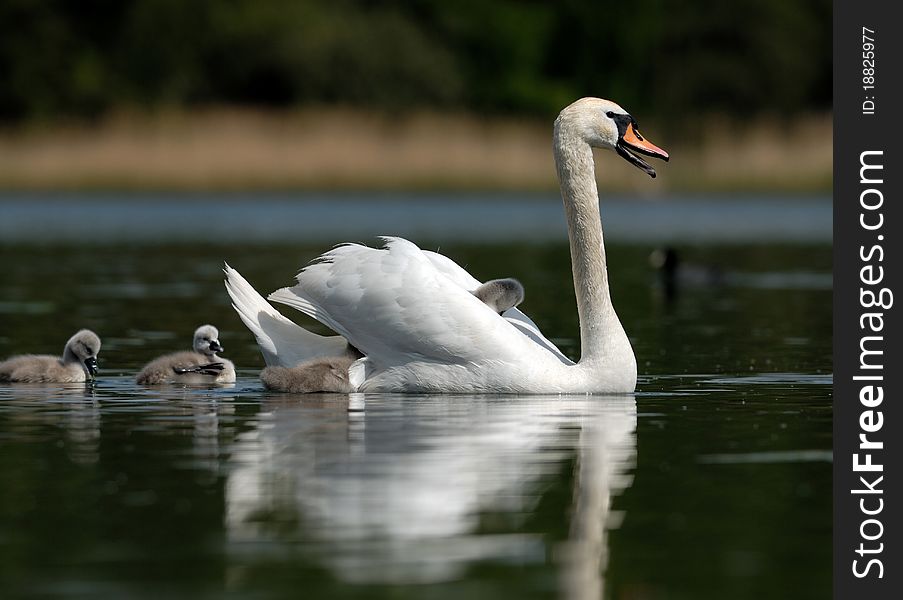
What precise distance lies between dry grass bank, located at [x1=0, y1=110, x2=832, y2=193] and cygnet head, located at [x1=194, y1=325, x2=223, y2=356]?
2495 centimetres

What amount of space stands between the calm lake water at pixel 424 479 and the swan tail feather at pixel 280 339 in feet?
0.87

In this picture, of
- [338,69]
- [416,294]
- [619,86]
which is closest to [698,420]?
[416,294]

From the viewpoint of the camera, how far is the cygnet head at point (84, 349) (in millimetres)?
10594

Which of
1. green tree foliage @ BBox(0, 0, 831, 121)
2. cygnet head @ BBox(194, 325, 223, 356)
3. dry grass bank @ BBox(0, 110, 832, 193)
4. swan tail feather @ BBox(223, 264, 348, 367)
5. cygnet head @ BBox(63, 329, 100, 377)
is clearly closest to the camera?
swan tail feather @ BBox(223, 264, 348, 367)

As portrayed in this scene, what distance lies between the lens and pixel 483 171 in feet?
119

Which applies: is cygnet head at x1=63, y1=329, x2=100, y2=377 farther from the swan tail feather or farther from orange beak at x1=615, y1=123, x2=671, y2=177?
orange beak at x1=615, y1=123, x2=671, y2=177

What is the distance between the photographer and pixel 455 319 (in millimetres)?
9562

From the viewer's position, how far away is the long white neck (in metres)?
10.0

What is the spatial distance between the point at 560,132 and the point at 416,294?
1.39 m

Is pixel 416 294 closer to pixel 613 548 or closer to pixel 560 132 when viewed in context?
pixel 560 132

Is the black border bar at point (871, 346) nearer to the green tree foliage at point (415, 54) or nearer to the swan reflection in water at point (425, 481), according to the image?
the swan reflection in water at point (425, 481)

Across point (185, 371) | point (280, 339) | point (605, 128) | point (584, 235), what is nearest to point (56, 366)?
point (185, 371)

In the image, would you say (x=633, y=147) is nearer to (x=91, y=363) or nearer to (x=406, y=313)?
(x=406, y=313)

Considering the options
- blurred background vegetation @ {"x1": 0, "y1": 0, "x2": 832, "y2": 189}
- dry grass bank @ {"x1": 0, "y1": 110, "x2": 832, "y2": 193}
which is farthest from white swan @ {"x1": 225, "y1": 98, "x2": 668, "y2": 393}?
blurred background vegetation @ {"x1": 0, "y1": 0, "x2": 832, "y2": 189}
